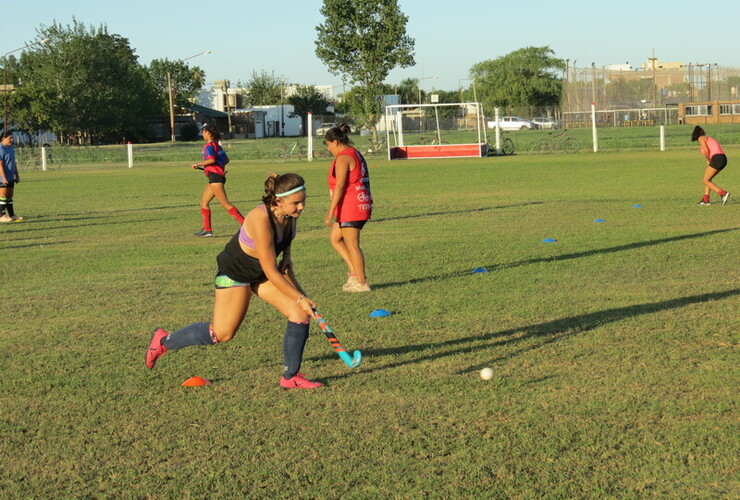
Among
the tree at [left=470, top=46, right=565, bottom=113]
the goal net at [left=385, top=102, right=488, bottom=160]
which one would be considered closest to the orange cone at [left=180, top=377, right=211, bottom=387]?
the goal net at [left=385, top=102, right=488, bottom=160]

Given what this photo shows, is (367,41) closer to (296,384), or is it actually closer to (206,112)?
(296,384)

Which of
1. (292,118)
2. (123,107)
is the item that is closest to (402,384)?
(123,107)

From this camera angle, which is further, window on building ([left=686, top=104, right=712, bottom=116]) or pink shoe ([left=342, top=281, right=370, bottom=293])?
window on building ([left=686, top=104, right=712, bottom=116])

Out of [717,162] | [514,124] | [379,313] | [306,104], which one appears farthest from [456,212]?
[306,104]

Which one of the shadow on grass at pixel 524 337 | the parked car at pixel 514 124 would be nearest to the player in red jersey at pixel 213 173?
the shadow on grass at pixel 524 337

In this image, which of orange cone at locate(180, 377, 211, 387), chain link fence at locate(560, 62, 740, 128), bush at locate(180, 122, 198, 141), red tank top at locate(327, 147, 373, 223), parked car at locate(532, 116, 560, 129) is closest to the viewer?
orange cone at locate(180, 377, 211, 387)

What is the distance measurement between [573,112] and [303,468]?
200ft

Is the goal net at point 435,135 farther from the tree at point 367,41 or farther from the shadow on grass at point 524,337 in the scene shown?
the shadow on grass at point 524,337

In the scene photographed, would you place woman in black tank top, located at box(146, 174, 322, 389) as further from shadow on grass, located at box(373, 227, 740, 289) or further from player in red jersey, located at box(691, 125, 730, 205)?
player in red jersey, located at box(691, 125, 730, 205)

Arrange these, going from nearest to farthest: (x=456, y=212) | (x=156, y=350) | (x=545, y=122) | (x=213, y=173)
A: (x=156, y=350) → (x=213, y=173) → (x=456, y=212) → (x=545, y=122)

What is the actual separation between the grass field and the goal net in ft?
96.5

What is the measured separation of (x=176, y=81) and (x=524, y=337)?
396 ft

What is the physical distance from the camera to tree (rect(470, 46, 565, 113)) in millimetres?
118688

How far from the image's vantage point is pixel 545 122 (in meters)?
72.2
